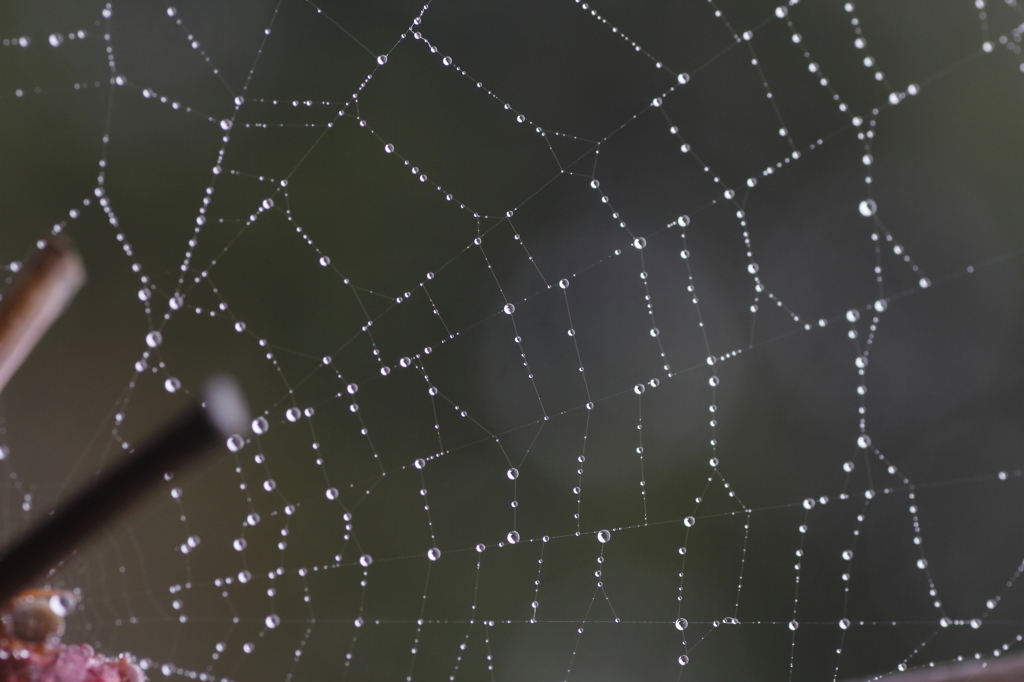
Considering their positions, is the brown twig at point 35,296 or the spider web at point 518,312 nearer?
the brown twig at point 35,296

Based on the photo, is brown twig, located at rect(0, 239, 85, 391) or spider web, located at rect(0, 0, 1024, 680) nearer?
brown twig, located at rect(0, 239, 85, 391)

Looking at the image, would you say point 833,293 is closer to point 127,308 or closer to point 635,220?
point 635,220

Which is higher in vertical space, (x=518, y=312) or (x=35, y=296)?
(x=518, y=312)

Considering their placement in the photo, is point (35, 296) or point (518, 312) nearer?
point (35, 296)

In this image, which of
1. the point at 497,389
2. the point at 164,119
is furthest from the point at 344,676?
the point at 164,119
